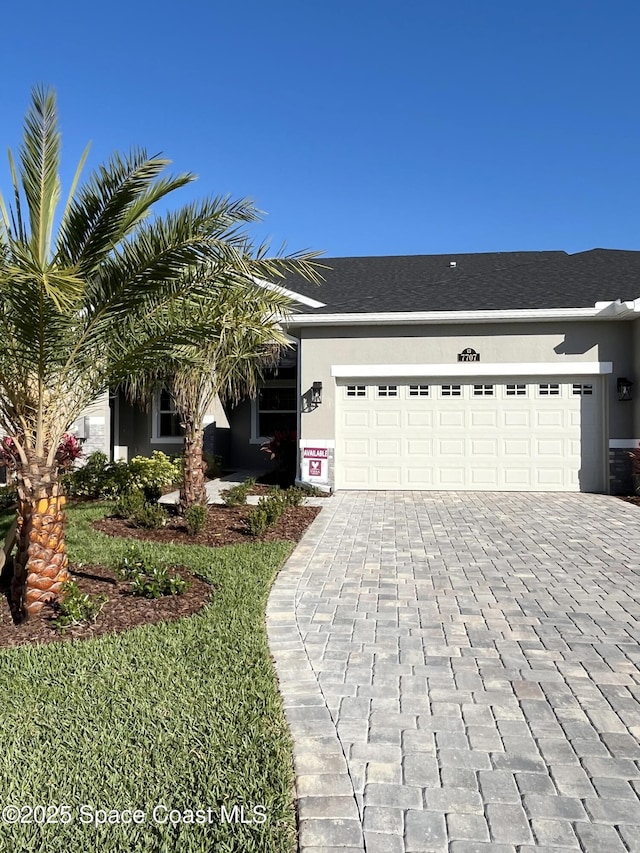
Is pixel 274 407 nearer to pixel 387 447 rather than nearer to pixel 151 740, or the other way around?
pixel 387 447

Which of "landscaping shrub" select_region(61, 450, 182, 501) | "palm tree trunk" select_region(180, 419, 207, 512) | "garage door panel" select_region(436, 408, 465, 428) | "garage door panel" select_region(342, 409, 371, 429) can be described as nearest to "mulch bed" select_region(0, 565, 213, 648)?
"palm tree trunk" select_region(180, 419, 207, 512)

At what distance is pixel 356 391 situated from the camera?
42.2 feet

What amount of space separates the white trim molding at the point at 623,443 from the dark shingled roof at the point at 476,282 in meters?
3.04

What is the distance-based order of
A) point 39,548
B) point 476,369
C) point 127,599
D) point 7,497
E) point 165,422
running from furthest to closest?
point 165,422, point 476,369, point 7,497, point 127,599, point 39,548

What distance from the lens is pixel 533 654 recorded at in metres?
4.08

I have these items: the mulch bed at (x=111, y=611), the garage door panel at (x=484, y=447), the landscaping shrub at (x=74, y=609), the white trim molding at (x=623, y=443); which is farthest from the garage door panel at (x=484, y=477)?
the landscaping shrub at (x=74, y=609)

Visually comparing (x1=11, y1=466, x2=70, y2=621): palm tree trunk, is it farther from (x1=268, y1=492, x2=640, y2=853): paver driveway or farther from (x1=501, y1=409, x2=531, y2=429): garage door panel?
(x1=501, y1=409, x2=531, y2=429): garage door panel

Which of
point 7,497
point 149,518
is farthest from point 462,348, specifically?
point 7,497

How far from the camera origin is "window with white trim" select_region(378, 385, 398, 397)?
41.9 feet

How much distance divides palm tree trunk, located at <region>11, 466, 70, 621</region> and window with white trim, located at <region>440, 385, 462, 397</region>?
9.47 meters

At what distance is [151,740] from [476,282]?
13.3 m

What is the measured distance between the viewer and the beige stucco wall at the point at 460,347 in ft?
39.2

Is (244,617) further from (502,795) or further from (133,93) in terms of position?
(133,93)

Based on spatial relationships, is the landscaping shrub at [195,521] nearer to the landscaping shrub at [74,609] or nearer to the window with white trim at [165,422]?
the landscaping shrub at [74,609]
